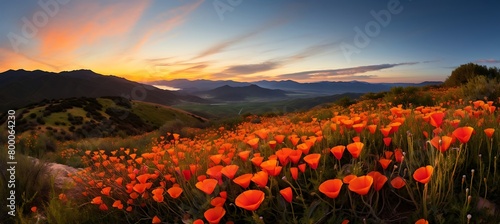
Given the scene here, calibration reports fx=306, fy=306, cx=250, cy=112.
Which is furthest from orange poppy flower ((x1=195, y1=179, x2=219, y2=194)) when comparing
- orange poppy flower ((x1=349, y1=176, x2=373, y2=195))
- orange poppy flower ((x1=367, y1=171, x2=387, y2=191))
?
orange poppy flower ((x1=367, y1=171, x2=387, y2=191))

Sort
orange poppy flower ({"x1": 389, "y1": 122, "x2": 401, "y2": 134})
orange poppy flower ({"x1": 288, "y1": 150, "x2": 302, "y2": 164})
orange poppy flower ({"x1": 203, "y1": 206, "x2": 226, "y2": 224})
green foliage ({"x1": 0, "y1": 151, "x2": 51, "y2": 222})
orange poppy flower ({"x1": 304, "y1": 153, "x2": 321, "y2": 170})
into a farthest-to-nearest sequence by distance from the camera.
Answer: green foliage ({"x1": 0, "y1": 151, "x2": 51, "y2": 222})
orange poppy flower ({"x1": 389, "y1": 122, "x2": 401, "y2": 134})
orange poppy flower ({"x1": 288, "y1": 150, "x2": 302, "y2": 164})
orange poppy flower ({"x1": 304, "y1": 153, "x2": 321, "y2": 170})
orange poppy flower ({"x1": 203, "y1": 206, "x2": 226, "y2": 224})

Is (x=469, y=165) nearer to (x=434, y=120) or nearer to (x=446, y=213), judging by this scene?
(x=434, y=120)

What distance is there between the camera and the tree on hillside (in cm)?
2239

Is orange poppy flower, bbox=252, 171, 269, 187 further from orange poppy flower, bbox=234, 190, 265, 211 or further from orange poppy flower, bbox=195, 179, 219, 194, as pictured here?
orange poppy flower, bbox=195, 179, 219, 194

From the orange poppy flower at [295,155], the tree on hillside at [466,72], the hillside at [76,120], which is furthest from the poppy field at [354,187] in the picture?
the tree on hillside at [466,72]

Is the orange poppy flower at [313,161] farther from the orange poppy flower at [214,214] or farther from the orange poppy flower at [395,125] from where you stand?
the orange poppy flower at [395,125]

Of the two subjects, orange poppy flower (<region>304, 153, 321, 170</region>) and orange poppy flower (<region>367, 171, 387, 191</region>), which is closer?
orange poppy flower (<region>367, 171, 387, 191</region>)

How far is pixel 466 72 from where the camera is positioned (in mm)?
22938

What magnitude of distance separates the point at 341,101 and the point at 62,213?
19.6 metres

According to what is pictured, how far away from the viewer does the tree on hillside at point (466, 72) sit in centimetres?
2239

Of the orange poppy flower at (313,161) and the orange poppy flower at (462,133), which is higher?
the orange poppy flower at (462,133)

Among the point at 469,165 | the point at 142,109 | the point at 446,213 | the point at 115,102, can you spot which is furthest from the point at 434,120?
the point at 142,109

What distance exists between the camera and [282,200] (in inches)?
83.0

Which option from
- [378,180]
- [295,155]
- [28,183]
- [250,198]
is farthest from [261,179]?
[28,183]
